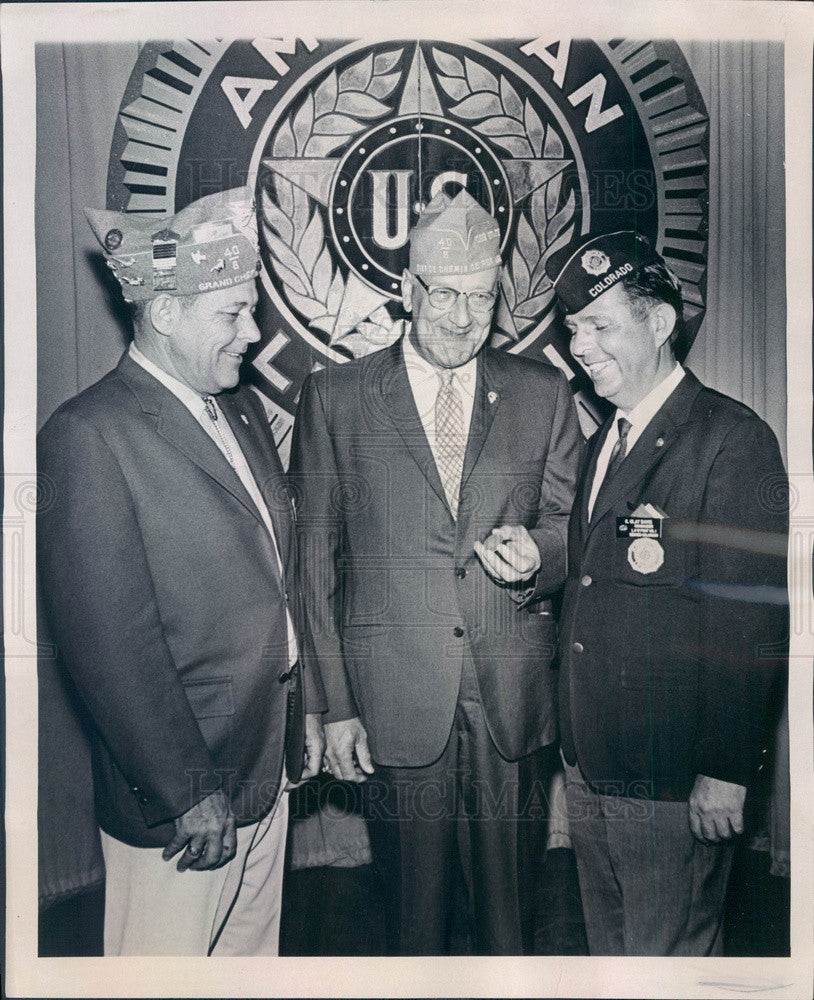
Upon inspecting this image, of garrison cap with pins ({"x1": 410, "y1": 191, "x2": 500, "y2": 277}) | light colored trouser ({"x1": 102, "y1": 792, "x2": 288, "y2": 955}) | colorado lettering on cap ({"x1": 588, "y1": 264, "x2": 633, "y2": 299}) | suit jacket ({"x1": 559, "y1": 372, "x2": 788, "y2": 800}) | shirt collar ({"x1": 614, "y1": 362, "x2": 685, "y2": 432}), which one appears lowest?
light colored trouser ({"x1": 102, "y1": 792, "x2": 288, "y2": 955})

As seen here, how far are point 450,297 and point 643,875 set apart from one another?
60.4 inches

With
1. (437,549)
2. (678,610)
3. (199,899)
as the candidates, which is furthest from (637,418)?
(199,899)

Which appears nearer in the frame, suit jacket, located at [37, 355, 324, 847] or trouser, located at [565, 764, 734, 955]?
suit jacket, located at [37, 355, 324, 847]

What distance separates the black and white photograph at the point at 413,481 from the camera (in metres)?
2.60

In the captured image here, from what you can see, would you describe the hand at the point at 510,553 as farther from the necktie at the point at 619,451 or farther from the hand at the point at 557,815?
the hand at the point at 557,815

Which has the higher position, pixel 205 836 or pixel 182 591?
pixel 182 591

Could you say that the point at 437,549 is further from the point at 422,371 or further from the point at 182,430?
the point at 182,430

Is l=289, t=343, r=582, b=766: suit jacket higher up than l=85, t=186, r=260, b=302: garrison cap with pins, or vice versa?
l=85, t=186, r=260, b=302: garrison cap with pins

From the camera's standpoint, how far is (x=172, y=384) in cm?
259

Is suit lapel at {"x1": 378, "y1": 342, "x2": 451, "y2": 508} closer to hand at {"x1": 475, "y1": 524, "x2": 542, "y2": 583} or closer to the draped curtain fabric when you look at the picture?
hand at {"x1": 475, "y1": 524, "x2": 542, "y2": 583}

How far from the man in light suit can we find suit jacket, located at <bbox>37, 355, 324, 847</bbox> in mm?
134

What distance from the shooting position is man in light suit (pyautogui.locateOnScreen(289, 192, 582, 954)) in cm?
261

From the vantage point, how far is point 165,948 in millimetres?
2645

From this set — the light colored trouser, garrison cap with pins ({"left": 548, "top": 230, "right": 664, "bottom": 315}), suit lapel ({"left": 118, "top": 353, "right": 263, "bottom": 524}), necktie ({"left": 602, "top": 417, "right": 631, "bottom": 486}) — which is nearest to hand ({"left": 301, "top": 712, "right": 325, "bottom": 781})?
the light colored trouser
